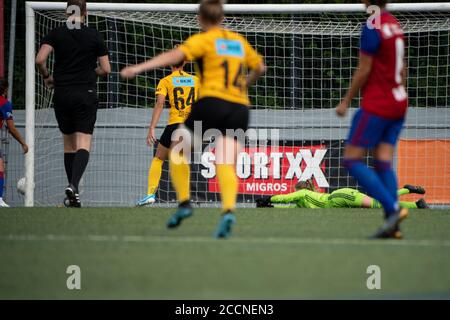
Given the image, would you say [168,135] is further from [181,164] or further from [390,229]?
[390,229]

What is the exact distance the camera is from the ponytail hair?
736cm

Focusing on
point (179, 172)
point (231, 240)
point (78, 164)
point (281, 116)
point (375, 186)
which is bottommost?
point (231, 240)

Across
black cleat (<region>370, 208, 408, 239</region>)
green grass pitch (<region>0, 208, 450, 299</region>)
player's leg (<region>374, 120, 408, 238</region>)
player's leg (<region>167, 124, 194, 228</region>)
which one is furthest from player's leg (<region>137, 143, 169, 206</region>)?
black cleat (<region>370, 208, 408, 239</region>)

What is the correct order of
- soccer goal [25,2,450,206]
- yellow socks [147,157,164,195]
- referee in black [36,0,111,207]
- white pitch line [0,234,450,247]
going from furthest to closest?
soccer goal [25,2,450,206] → yellow socks [147,157,164,195] → referee in black [36,0,111,207] → white pitch line [0,234,450,247]

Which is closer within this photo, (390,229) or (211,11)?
(390,229)

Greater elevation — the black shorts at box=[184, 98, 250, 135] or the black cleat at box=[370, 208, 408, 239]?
the black shorts at box=[184, 98, 250, 135]

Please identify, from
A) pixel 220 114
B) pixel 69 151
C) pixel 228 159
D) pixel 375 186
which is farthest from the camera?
pixel 69 151

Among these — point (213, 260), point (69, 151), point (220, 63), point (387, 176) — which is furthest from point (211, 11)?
point (69, 151)

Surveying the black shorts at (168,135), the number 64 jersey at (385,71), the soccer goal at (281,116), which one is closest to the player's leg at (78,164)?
the black shorts at (168,135)

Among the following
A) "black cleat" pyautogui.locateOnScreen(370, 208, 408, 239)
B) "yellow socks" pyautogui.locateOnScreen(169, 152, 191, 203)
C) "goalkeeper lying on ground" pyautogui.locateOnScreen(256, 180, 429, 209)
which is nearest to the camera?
"black cleat" pyautogui.locateOnScreen(370, 208, 408, 239)

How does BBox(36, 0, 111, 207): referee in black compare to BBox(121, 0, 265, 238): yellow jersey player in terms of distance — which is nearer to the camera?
BBox(121, 0, 265, 238): yellow jersey player

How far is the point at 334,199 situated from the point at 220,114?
19.6ft

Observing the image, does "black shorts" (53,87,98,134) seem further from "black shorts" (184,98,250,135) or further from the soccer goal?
"black shorts" (184,98,250,135)

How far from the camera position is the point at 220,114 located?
23.9ft
